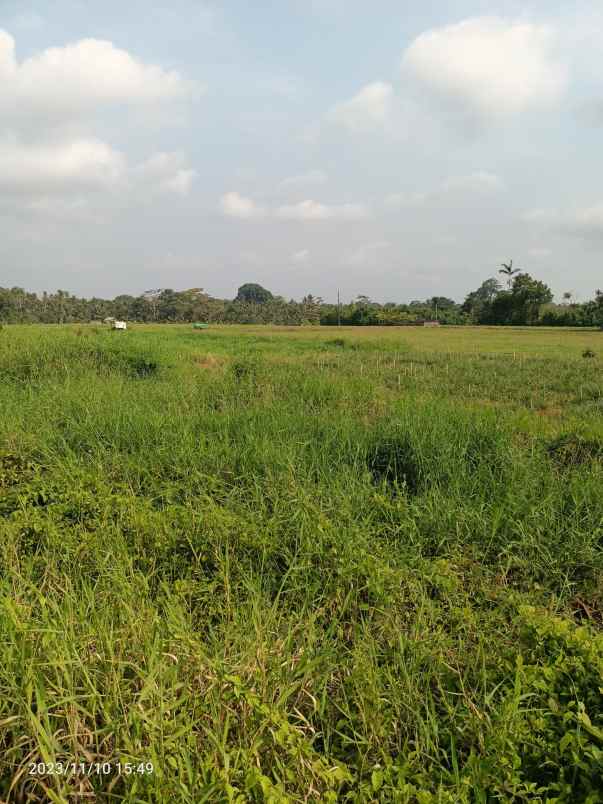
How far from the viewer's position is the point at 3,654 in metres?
2.01

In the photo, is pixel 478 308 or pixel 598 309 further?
pixel 478 308

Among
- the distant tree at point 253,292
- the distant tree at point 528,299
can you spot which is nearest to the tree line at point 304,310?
the distant tree at point 528,299

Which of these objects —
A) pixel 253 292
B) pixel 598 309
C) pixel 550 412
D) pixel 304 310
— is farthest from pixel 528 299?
pixel 253 292

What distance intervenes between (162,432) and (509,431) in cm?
374

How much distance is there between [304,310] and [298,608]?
286 feet

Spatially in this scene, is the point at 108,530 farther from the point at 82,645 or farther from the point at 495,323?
the point at 495,323

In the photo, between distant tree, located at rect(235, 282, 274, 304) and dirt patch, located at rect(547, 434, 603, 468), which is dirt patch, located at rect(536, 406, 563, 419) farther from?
distant tree, located at rect(235, 282, 274, 304)

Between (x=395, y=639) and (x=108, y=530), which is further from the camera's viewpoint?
(x=108, y=530)

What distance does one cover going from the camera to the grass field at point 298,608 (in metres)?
1.70

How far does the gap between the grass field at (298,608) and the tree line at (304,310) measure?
186ft

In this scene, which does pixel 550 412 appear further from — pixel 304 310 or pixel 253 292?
pixel 253 292

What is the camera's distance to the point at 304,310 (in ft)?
289

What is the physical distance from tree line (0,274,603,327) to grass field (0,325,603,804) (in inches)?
2237

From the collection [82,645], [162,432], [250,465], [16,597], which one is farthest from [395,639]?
[162,432]
